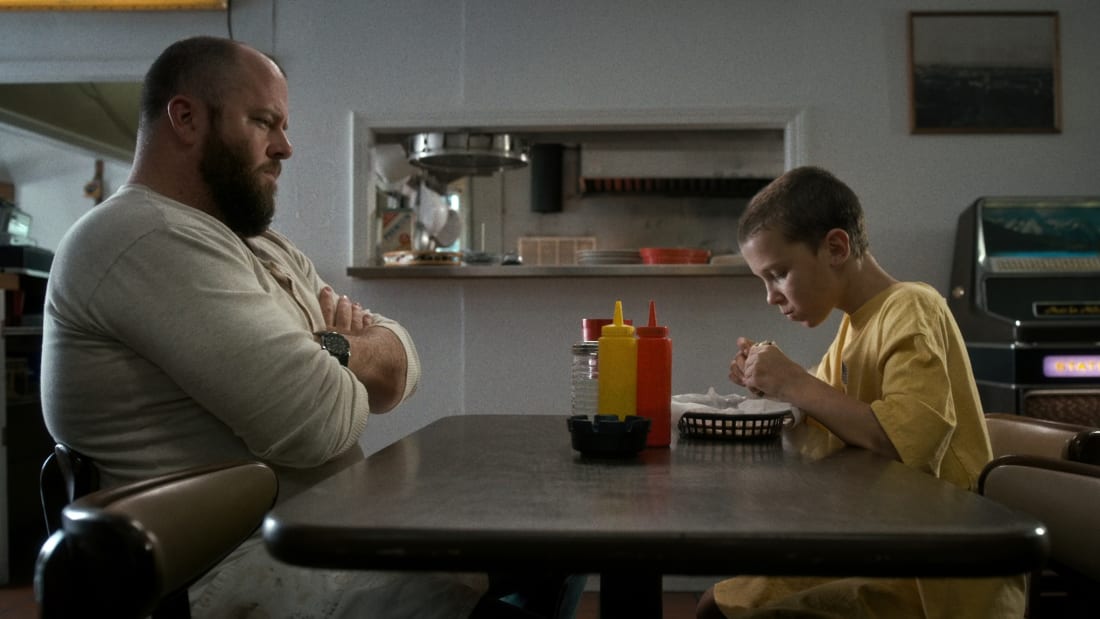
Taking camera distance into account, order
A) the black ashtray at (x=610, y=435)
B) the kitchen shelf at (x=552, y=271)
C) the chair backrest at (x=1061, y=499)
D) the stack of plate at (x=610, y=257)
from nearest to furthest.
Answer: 1. the chair backrest at (x=1061, y=499)
2. the black ashtray at (x=610, y=435)
3. the kitchen shelf at (x=552, y=271)
4. the stack of plate at (x=610, y=257)

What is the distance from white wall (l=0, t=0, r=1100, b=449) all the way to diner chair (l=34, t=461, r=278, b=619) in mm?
2667

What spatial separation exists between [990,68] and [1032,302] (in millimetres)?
987

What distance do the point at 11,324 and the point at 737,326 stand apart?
9.49 feet

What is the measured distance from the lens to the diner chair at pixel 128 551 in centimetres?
81

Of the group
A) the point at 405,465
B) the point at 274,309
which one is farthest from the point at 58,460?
the point at 405,465

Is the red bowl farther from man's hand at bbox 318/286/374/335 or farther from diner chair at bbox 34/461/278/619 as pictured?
diner chair at bbox 34/461/278/619

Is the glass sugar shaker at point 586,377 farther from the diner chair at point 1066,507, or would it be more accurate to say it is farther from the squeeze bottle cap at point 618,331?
the diner chair at point 1066,507

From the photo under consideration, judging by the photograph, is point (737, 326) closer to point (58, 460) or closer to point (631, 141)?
point (631, 141)

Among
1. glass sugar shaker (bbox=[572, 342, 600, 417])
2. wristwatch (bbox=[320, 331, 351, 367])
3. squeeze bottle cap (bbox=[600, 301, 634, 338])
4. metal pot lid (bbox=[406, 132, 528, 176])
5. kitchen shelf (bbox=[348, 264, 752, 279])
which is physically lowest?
glass sugar shaker (bbox=[572, 342, 600, 417])

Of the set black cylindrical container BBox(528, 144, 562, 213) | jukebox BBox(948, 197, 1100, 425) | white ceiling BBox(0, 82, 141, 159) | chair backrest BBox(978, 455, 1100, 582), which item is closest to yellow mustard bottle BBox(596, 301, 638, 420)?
chair backrest BBox(978, 455, 1100, 582)

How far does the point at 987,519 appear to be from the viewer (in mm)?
859

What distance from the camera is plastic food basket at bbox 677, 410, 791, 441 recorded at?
1.51m

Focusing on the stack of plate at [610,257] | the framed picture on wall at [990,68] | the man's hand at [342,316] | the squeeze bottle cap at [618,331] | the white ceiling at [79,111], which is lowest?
the squeeze bottle cap at [618,331]

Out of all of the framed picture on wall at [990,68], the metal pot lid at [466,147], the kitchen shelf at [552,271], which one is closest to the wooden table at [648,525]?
the kitchen shelf at [552,271]
